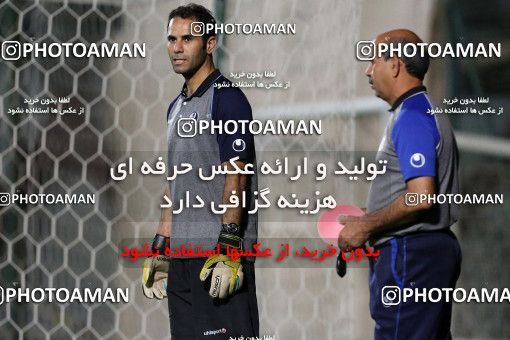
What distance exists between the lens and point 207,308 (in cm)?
180

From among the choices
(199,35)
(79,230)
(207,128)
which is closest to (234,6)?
(199,35)

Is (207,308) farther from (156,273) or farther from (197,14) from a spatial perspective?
(197,14)

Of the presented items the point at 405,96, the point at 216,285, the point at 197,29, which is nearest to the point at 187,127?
the point at 197,29

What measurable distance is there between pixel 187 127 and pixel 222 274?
0.28 meters

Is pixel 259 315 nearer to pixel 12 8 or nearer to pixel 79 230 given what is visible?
pixel 79 230

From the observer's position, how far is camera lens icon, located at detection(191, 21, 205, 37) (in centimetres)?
190

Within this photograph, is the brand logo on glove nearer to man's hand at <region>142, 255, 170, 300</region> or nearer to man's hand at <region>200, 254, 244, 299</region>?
man's hand at <region>200, 254, 244, 299</region>

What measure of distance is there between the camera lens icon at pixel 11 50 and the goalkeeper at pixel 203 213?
0.98ft

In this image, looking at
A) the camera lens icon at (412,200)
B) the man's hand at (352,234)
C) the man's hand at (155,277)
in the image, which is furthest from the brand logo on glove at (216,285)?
the camera lens icon at (412,200)

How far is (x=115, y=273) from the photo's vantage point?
1.96 metres

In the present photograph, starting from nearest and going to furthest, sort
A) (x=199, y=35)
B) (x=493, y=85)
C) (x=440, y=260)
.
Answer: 1. (x=440, y=260)
2. (x=199, y=35)
3. (x=493, y=85)

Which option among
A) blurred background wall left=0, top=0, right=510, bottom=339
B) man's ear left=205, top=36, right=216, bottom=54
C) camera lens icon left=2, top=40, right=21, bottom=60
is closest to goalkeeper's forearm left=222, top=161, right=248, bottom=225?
blurred background wall left=0, top=0, right=510, bottom=339

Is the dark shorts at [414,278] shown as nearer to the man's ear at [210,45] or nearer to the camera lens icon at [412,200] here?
the camera lens icon at [412,200]

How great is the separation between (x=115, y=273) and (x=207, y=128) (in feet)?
1.15
